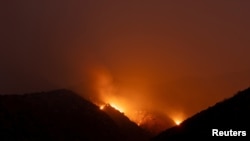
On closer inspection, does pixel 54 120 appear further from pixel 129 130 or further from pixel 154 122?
pixel 154 122

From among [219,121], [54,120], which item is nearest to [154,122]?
[54,120]

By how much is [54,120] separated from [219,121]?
41910 mm

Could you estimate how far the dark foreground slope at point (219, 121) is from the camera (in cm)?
2871

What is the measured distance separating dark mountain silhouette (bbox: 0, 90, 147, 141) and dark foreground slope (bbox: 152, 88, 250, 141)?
2676 cm

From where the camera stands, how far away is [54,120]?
220 ft

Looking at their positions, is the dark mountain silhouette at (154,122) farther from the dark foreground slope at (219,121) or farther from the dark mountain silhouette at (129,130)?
the dark foreground slope at (219,121)

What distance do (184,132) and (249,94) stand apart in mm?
7302

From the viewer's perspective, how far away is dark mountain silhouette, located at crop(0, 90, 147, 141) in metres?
57.4

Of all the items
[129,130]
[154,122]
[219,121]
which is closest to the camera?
[219,121]

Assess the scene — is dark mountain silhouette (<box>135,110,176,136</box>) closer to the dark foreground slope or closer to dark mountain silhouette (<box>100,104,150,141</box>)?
dark mountain silhouette (<box>100,104,150,141</box>)

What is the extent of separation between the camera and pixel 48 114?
225 ft

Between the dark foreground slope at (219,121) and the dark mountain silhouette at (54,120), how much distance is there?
2676cm

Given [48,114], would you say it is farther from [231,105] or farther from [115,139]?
[231,105]

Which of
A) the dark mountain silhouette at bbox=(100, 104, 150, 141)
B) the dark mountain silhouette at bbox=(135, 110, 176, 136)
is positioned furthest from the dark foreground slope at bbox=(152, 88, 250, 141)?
the dark mountain silhouette at bbox=(135, 110, 176, 136)
